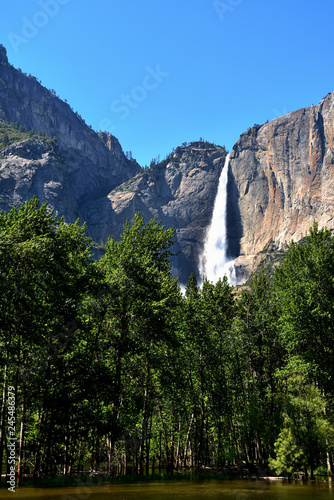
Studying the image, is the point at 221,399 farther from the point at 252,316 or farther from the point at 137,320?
the point at 137,320

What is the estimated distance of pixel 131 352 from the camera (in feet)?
78.2

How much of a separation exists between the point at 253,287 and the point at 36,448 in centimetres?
3108

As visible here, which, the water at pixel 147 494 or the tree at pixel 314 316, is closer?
the water at pixel 147 494

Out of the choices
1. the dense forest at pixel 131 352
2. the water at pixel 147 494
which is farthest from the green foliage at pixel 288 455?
the water at pixel 147 494

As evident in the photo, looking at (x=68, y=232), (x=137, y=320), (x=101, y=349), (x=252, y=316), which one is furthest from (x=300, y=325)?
(x=68, y=232)

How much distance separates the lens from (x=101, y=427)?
1986 cm

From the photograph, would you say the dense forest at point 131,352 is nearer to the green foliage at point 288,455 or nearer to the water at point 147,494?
the green foliage at point 288,455

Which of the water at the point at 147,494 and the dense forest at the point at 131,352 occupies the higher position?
the dense forest at the point at 131,352

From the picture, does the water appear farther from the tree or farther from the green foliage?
the tree

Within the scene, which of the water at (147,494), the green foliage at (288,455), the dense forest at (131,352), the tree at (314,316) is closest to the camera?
the water at (147,494)

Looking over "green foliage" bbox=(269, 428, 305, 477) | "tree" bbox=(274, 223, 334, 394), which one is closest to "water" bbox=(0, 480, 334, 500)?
"green foliage" bbox=(269, 428, 305, 477)

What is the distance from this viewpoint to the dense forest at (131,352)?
18953 mm

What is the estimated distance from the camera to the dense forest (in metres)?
19.0

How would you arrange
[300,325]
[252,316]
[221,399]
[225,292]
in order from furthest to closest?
1. [225,292]
2. [252,316]
3. [221,399]
4. [300,325]
